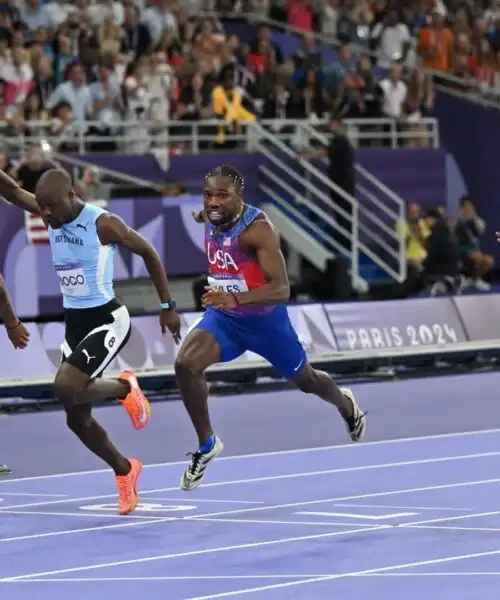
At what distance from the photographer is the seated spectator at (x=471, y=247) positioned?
25703 mm

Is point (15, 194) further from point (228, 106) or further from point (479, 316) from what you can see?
→ point (228, 106)

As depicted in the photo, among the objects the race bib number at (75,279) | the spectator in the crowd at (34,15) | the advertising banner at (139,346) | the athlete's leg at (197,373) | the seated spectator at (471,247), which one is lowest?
the seated spectator at (471,247)

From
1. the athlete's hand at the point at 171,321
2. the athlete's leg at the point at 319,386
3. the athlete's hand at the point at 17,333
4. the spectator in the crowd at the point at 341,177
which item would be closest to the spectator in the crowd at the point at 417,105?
the spectator in the crowd at the point at 341,177

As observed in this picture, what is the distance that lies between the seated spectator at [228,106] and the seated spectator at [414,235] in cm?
287

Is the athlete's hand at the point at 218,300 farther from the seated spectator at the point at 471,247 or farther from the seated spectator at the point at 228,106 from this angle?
the seated spectator at the point at 471,247

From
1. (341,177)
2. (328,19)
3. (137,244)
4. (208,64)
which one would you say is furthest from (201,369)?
(328,19)

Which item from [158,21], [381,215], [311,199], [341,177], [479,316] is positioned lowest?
[479,316]

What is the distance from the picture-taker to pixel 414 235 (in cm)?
2530

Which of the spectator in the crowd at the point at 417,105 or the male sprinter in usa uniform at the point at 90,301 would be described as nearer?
the male sprinter in usa uniform at the point at 90,301

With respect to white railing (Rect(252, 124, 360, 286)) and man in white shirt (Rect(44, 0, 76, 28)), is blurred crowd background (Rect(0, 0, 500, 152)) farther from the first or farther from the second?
white railing (Rect(252, 124, 360, 286))

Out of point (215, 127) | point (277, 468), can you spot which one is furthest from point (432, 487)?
point (215, 127)

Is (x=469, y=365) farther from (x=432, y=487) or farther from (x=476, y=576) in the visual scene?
(x=476, y=576)

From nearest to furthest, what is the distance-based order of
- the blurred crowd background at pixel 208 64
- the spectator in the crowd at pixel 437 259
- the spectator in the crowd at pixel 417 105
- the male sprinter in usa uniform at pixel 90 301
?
the male sprinter in usa uniform at pixel 90 301
the blurred crowd background at pixel 208 64
the spectator in the crowd at pixel 437 259
the spectator in the crowd at pixel 417 105

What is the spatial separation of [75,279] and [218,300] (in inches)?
39.0
